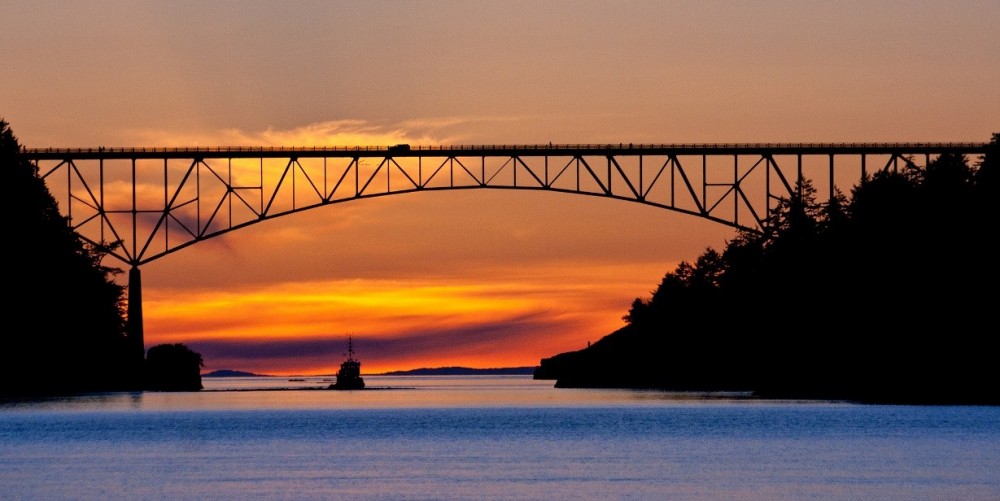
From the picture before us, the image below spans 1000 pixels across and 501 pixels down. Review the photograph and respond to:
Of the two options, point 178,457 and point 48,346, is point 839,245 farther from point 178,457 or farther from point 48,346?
point 178,457

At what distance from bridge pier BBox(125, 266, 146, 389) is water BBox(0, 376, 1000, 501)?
490 inches

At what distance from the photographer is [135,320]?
441 ft

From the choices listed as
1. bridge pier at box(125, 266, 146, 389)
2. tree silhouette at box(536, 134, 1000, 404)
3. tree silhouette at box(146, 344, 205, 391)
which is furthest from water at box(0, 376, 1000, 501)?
tree silhouette at box(146, 344, 205, 391)

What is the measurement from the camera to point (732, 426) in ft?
315

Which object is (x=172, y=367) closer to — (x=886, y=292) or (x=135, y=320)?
(x=135, y=320)

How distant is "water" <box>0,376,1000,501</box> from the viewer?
5859cm

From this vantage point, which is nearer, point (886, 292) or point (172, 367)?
point (886, 292)

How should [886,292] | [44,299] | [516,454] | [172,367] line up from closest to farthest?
[516,454], [886,292], [44,299], [172,367]

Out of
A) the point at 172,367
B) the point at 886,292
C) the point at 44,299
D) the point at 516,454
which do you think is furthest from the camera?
the point at 172,367

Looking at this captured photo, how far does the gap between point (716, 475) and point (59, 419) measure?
169 ft

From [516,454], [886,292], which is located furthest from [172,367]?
[516,454]

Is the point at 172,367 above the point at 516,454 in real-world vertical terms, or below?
above

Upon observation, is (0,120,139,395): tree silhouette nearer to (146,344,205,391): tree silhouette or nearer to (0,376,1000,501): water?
(0,376,1000,501): water

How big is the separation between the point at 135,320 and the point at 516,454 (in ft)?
209
